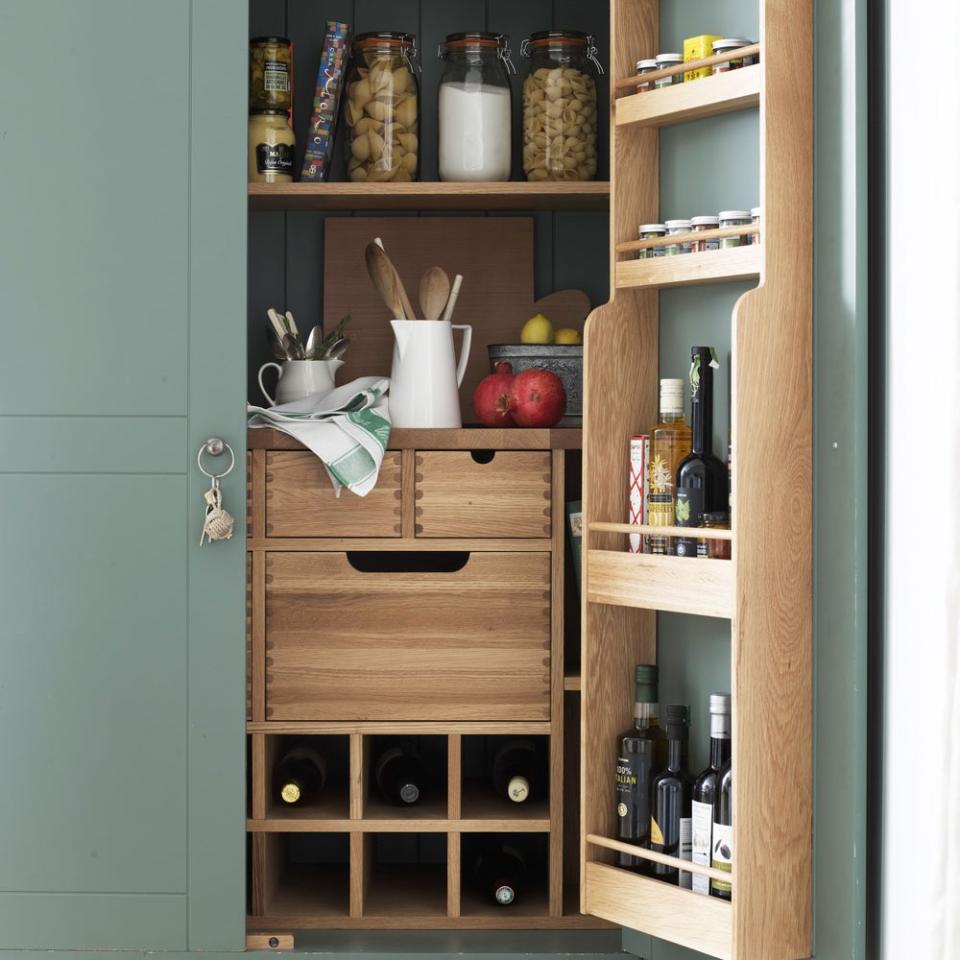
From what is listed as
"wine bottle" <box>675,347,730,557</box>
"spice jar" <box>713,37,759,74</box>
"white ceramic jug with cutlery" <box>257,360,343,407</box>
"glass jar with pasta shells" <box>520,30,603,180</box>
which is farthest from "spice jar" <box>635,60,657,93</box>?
"white ceramic jug with cutlery" <box>257,360,343,407</box>

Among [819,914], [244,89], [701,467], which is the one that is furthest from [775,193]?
[819,914]

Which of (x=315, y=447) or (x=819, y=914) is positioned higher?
(x=315, y=447)

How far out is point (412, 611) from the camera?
2096 mm

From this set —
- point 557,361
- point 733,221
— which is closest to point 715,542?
point 733,221

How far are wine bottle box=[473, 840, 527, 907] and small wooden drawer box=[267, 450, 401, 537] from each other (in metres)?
0.67

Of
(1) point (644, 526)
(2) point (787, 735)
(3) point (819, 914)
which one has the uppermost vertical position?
(1) point (644, 526)

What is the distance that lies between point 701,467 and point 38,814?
4.22 ft

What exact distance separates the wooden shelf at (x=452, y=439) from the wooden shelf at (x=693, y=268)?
0.32m

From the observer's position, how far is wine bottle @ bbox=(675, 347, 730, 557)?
1.79 m

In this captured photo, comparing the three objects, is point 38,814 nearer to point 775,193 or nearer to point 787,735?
point 787,735

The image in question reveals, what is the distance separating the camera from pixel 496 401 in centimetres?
217

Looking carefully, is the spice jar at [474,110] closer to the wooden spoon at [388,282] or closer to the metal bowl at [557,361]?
the wooden spoon at [388,282]

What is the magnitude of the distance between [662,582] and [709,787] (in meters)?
0.32

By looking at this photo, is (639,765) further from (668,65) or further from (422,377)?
(668,65)
